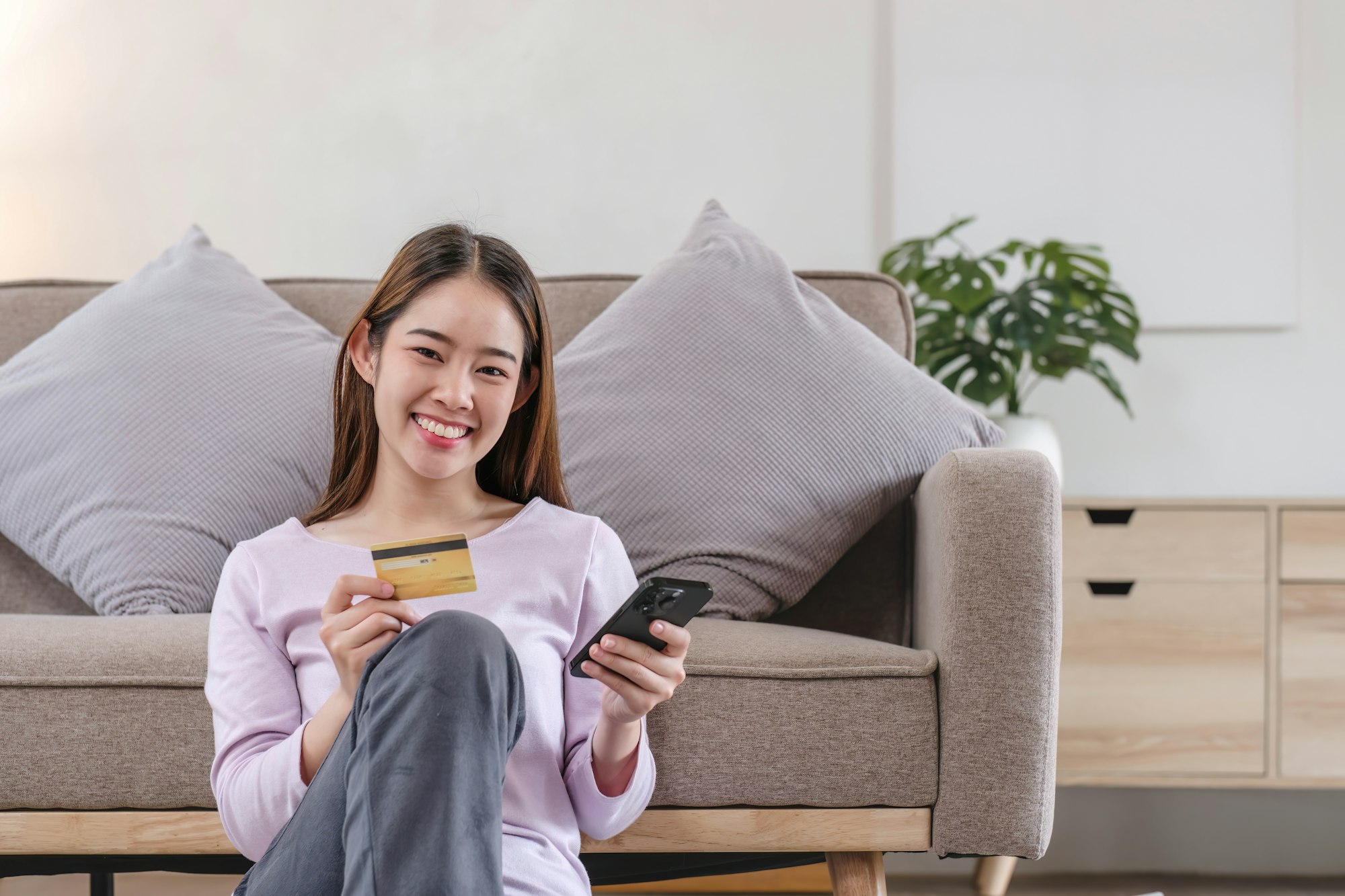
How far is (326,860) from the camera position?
0.78 meters

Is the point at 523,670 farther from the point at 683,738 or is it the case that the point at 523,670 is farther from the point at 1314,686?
the point at 1314,686

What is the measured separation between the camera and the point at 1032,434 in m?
2.09

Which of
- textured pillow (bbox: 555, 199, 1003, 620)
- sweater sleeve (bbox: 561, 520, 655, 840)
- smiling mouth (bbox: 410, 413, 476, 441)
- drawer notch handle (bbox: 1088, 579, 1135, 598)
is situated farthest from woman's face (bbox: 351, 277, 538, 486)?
drawer notch handle (bbox: 1088, 579, 1135, 598)

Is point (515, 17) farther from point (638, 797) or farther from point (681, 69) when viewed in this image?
point (638, 797)

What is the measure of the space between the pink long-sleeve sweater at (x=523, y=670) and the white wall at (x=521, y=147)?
148cm

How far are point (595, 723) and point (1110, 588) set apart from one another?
1.29 meters

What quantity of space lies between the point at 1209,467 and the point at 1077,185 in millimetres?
663

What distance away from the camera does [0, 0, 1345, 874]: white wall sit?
7.97 ft

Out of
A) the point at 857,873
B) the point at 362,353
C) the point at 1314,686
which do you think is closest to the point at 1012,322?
the point at 1314,686

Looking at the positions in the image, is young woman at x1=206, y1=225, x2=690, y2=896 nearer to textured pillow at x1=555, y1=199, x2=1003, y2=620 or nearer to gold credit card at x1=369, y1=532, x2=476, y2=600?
gold credit card at x1=369, y1=532, x2=476, y2=600

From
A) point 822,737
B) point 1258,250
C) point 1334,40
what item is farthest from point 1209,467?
point 822,737

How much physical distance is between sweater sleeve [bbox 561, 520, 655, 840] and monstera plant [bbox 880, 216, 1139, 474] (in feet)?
3.98

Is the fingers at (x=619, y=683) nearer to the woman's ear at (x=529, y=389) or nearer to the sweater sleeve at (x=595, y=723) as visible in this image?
the sweater sleeve at (x=595, y=723)

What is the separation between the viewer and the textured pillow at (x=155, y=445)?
1421 mm
